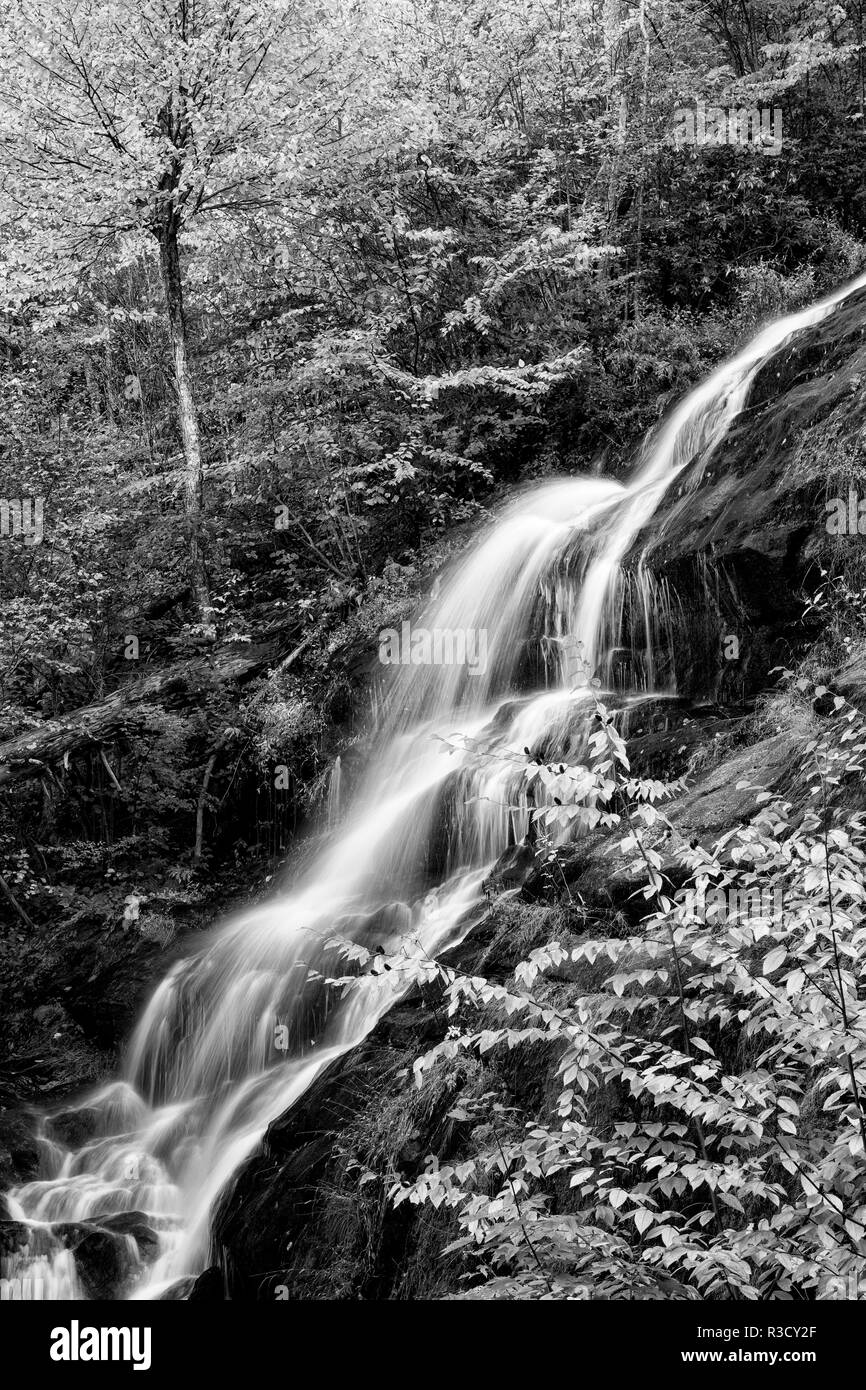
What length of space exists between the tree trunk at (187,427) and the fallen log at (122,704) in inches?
21.2

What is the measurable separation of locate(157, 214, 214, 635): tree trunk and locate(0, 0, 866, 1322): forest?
4.1 inches

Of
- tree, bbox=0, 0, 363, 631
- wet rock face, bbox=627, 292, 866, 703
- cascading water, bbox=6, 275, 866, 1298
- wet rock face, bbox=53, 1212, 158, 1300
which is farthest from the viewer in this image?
tree, bbox=0, 0, 363, 631

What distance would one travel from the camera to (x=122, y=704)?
11.0 metres

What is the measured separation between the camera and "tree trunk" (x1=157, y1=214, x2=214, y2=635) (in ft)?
39.1

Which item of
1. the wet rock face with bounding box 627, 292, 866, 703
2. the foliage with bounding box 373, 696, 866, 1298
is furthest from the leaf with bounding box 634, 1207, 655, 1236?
the wet rock face with bounding box 627, 292, 866, 703

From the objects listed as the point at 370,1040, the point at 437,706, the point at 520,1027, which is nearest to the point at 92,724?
the point at 437,706

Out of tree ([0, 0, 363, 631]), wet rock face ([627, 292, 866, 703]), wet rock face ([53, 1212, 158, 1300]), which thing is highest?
tree ([0, 0, 363, 631])

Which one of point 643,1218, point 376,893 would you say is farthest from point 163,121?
point 643,1218

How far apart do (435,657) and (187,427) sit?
4.37 meters

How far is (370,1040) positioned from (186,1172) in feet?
6.91

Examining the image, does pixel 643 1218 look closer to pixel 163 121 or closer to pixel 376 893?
pixel 376 893

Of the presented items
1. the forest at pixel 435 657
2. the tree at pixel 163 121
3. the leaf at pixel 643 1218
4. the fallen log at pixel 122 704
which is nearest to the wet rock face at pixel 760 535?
the forest at pixel 435 657

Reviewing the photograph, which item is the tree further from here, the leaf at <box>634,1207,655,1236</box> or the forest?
the leaf at <box>634,1207,655,1236</box>

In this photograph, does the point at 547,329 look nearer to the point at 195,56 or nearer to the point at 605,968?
the point at 195,56
